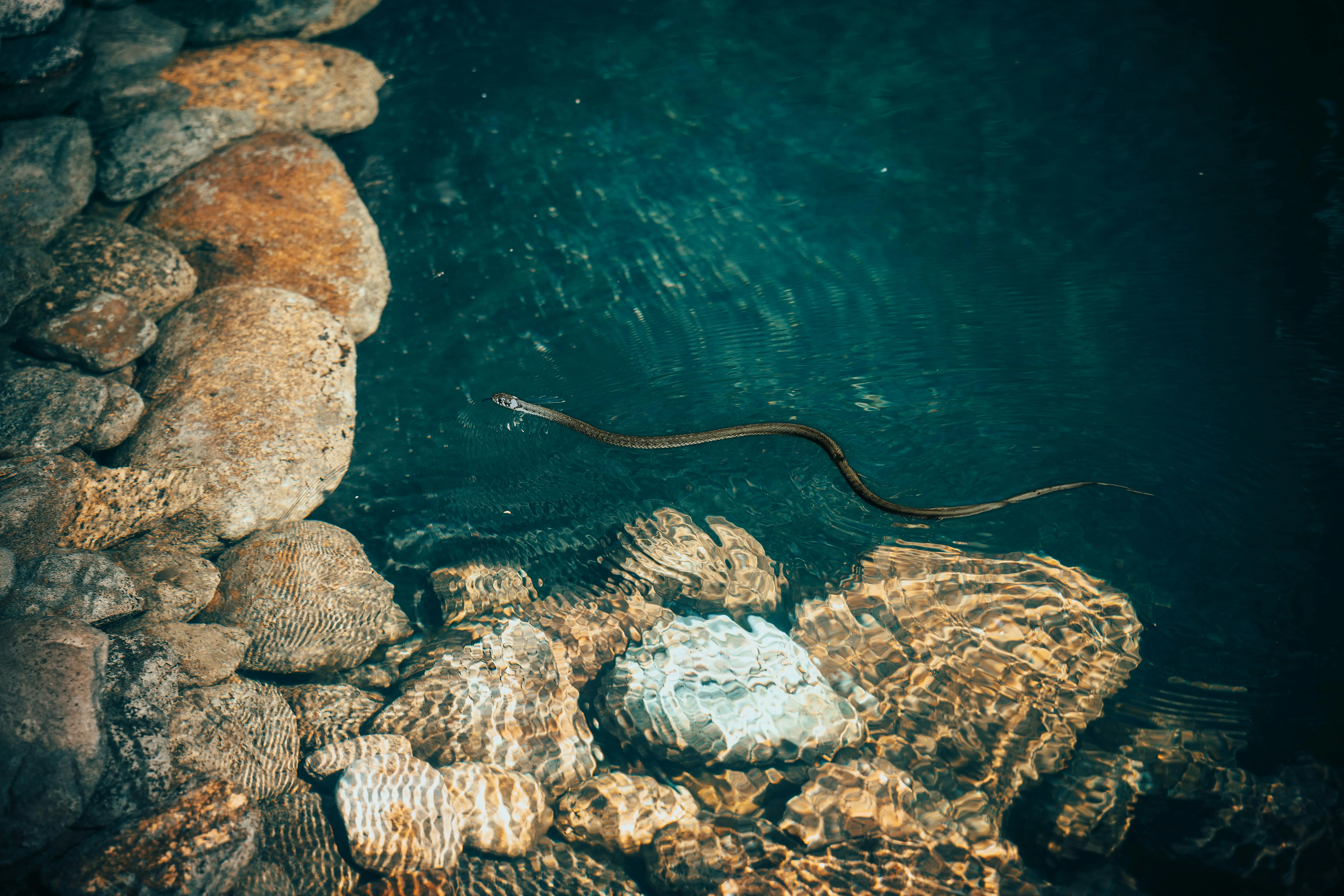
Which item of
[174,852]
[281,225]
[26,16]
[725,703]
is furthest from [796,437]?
[26,16]

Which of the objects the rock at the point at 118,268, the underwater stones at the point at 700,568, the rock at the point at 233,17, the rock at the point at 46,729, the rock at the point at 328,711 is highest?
the rock at the point at 233,17

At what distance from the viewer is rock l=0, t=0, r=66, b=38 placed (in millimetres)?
4898

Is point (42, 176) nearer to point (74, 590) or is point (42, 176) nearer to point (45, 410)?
point (45, 410)

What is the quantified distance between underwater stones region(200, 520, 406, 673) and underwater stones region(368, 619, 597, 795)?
54 cm

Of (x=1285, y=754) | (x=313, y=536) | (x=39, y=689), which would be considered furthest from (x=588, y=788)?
(x=1285, y=754)

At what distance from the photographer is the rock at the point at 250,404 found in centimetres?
427

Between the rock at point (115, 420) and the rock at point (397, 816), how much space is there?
2.80 m

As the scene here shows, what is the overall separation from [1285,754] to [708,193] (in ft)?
19.0

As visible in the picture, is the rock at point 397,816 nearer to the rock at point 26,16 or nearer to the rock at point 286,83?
the rock at point 286,83

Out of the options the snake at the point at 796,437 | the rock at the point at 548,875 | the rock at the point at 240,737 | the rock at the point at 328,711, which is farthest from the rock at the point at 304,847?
the snake at the point at 796,437

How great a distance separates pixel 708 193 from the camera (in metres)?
5.55

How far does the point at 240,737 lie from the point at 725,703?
9.64ft

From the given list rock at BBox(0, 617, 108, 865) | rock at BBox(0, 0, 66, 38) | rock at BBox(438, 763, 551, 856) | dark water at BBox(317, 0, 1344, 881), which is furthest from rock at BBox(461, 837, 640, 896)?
rock at BBox(0, 0, 66, 38)

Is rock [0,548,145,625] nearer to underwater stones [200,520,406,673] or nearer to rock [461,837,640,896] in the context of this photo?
underwater stones [200,520,406,673]
